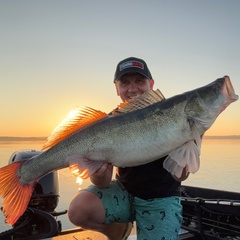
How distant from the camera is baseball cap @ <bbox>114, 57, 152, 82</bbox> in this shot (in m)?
4.01

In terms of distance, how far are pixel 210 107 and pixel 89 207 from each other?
175cm

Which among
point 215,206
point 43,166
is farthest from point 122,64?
point 215,206

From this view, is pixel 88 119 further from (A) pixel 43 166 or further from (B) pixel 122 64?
(B) pixel 122 64

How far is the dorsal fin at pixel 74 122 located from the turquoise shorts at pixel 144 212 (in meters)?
0.90

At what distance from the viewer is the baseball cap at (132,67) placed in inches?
158

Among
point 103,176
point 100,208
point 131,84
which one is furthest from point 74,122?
A: point 131,84

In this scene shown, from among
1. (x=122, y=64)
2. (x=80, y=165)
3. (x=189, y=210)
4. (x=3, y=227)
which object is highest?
(x=122, y=64)

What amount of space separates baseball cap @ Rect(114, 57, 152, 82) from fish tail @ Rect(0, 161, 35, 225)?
1775 mm

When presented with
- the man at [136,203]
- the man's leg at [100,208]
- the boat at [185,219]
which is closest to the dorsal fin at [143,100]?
the man at [136,203]

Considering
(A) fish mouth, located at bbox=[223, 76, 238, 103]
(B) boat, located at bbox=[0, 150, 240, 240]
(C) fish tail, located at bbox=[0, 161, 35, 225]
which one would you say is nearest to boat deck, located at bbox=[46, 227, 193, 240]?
(B) boat, located at bbox=[0, 150, 240, 240]

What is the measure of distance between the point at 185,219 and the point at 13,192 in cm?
267

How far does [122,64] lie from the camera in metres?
4.16

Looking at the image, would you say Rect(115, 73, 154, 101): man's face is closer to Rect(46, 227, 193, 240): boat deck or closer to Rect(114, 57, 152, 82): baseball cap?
Rect(114, 57, 152, 82): baseball cap

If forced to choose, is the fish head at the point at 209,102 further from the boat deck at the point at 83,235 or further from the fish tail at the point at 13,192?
the boat deck at the point at 83,235
